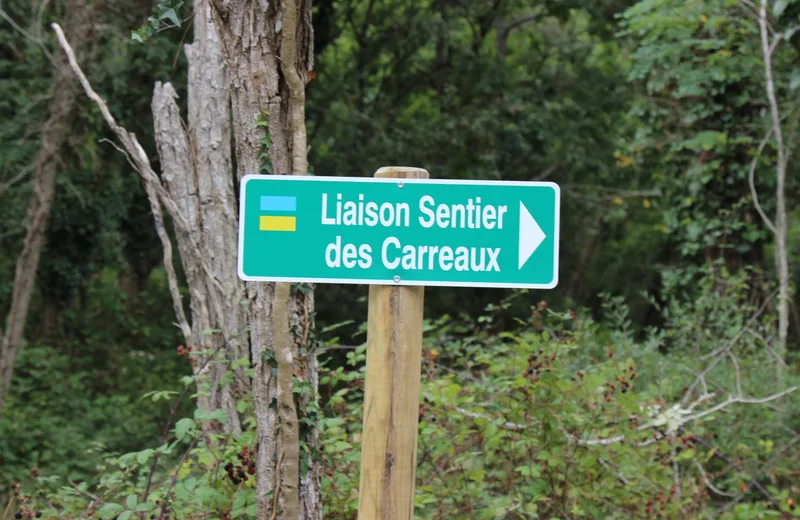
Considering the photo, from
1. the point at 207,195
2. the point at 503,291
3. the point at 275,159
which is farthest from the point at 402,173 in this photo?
the point at 503,291

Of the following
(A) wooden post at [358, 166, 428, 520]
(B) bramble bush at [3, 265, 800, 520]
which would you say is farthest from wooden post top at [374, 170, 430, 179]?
(B) bramble bush at [3, 265, 800, 520]

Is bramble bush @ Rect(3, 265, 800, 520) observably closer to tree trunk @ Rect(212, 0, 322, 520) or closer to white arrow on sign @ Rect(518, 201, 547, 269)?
tree trunk @ Rect(212, 0, 322, 520)

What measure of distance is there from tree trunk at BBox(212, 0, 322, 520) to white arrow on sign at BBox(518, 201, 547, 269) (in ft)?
3.16

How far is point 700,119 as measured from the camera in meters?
10.3

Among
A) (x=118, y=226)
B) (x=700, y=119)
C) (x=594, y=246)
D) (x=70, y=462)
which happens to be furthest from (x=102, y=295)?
(x=700, y=119)

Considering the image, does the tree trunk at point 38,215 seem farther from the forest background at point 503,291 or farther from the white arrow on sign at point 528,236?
the white arrow on sign at point 528,236

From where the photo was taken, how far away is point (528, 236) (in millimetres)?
2162

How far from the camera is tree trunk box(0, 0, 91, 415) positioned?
9703mm

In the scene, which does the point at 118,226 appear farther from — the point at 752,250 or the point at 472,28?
the point at 752,250

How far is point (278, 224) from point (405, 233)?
0.98 feet

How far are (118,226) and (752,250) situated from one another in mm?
9548

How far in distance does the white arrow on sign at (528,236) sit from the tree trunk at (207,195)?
2485mm

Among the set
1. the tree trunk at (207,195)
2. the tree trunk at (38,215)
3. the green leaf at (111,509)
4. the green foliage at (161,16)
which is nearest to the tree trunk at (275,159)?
the green foliage at (161,16)

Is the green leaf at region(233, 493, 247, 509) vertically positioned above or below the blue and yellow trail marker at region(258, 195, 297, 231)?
below
